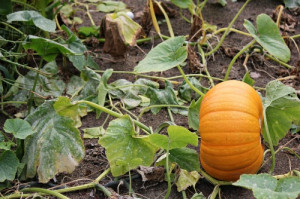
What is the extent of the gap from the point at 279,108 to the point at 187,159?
0.40m

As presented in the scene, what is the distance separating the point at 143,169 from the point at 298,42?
1530 mm

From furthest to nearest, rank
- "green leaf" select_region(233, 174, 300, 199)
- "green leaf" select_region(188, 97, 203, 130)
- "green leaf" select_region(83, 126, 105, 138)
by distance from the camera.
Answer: "green leaf" select_region(83, 126, 105, 138), "green leaf" select_region(188, 97, 203, 130), "green leaf" select_region(233, 174, 300, 199)

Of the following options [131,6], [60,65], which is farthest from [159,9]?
[60,65]

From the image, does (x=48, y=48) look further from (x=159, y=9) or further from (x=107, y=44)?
(x=159, y=9)

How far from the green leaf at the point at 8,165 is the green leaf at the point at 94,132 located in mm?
419

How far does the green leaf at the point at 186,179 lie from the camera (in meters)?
1.85

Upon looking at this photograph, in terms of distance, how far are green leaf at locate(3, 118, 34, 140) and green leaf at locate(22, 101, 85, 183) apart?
0.09m

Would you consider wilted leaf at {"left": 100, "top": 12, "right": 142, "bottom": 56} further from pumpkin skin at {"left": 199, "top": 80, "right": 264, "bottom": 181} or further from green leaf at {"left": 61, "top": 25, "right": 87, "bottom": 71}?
pumpkin skin at {"left": 199, "top": 80, "right": 264, "bottom": 181}

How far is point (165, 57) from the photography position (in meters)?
2.00

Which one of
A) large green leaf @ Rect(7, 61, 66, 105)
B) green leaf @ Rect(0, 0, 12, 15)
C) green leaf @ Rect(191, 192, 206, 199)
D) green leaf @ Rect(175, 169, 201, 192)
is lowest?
large green leaf @ Rect(7, 61, 66, 105)

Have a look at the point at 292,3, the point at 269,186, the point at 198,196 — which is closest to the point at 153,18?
the point at 292,3

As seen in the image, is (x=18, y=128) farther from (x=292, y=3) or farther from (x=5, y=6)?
(x=292, y=3)

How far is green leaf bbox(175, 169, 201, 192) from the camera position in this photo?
1.85 m

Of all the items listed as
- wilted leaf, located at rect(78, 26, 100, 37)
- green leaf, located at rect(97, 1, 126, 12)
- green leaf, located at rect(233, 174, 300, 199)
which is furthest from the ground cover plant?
green leaf, located at rect(97, 1, 126, 12)
